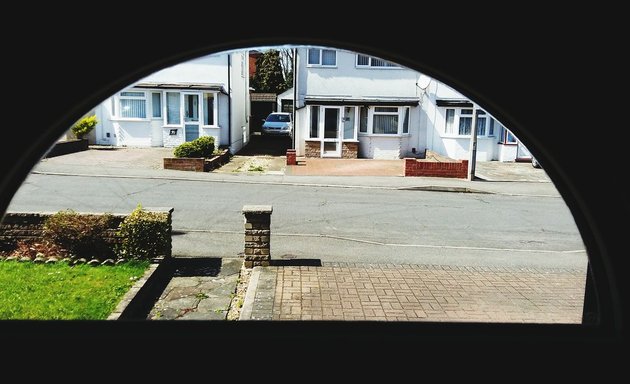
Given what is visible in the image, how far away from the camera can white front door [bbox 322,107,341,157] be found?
87.3 feet

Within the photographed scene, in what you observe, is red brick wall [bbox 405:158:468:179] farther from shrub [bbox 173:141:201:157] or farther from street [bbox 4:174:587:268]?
shrub [bbox 173:141:201:157]

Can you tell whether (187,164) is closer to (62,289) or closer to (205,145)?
(205,145)

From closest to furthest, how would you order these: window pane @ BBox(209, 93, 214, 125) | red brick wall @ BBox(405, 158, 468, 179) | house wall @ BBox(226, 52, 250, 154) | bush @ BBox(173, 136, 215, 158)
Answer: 1. bush @ BBox(173, 136, 215, 158)
2. red brick wall @ BBox(405, 158, 468, 179)
3. window pane @ BBox(209, 93, 214, 125)
4. house wall @ BBox(226, 52, 250, 154)

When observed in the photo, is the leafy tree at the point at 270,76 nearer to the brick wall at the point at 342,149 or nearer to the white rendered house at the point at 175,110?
the white rendered house at the point at 175,110

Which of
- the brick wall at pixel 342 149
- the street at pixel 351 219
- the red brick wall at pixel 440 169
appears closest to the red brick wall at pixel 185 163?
the street at pixel 351 219

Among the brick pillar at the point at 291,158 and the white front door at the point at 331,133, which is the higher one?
the white front door at the point at 331,133

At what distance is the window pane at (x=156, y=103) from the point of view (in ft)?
88.9

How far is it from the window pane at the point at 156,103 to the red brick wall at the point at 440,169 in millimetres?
13600

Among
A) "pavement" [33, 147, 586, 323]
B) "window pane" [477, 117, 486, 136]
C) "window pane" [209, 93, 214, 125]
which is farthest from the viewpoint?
"window pane" [477, 117, 486, 136]

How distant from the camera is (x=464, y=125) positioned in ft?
89.2

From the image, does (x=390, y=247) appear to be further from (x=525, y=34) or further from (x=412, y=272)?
(x=525, y=34)

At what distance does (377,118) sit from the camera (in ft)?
88.2

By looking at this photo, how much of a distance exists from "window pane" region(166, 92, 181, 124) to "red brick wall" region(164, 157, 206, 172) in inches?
259

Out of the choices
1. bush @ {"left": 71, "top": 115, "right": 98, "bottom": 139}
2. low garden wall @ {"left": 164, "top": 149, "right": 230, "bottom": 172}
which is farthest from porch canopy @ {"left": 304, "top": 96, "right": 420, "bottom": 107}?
bush @ {"left": 71, "top": 115, "right": 98, "bottom": 139}
